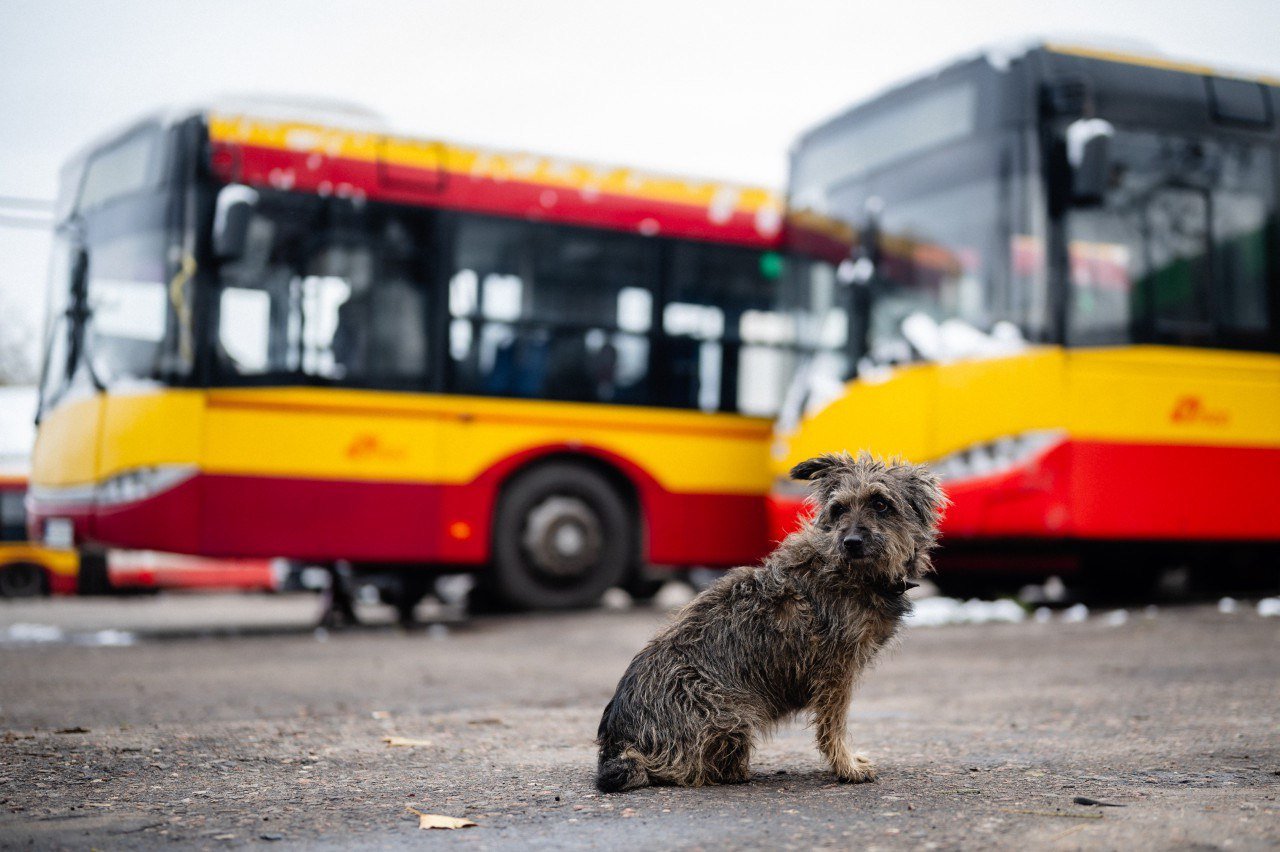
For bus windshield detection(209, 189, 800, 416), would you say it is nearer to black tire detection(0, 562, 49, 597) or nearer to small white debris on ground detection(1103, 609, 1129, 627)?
small white debris on ground detection(1103, 609, 1129, 627)

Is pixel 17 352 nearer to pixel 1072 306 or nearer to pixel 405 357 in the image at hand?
pixel 405 357

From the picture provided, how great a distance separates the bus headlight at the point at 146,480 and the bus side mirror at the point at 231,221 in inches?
66.9

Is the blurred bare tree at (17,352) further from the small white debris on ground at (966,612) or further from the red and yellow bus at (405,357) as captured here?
the small white debris on ground at (966,612)

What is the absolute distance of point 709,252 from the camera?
12.8 metres

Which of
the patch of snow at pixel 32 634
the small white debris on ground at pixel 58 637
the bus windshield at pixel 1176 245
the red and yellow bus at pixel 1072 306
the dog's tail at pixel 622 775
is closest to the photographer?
the dog's tail at pixel 622 775

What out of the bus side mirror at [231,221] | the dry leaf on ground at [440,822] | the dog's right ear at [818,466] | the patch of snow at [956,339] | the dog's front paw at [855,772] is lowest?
the dry leaf on ground at [440,822]

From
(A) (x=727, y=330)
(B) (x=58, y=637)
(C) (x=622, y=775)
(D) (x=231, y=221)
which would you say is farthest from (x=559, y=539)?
(C) (x=622, y=775)

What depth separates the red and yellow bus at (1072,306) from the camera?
406 inches

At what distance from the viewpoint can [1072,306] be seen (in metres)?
10.4

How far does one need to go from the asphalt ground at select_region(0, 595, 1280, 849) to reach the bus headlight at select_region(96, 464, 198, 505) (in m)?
1.20

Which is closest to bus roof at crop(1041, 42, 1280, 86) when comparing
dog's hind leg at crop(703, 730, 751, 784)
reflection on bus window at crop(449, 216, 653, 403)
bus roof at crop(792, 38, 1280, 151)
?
bus roof at crop(792, 38, 1280, 151)

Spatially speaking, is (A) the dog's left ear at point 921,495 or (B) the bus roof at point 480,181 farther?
(B) the bus roof at point 480,181

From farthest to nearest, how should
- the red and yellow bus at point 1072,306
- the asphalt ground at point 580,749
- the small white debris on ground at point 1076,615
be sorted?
1. the small white debris on ground at point 1076,615
2. the red and yellow bus at point 1072,306
3. the asphalt ground at point 580,749

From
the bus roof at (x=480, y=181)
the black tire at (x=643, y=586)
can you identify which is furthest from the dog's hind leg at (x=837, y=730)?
the black tire at (x=643, y=586)
